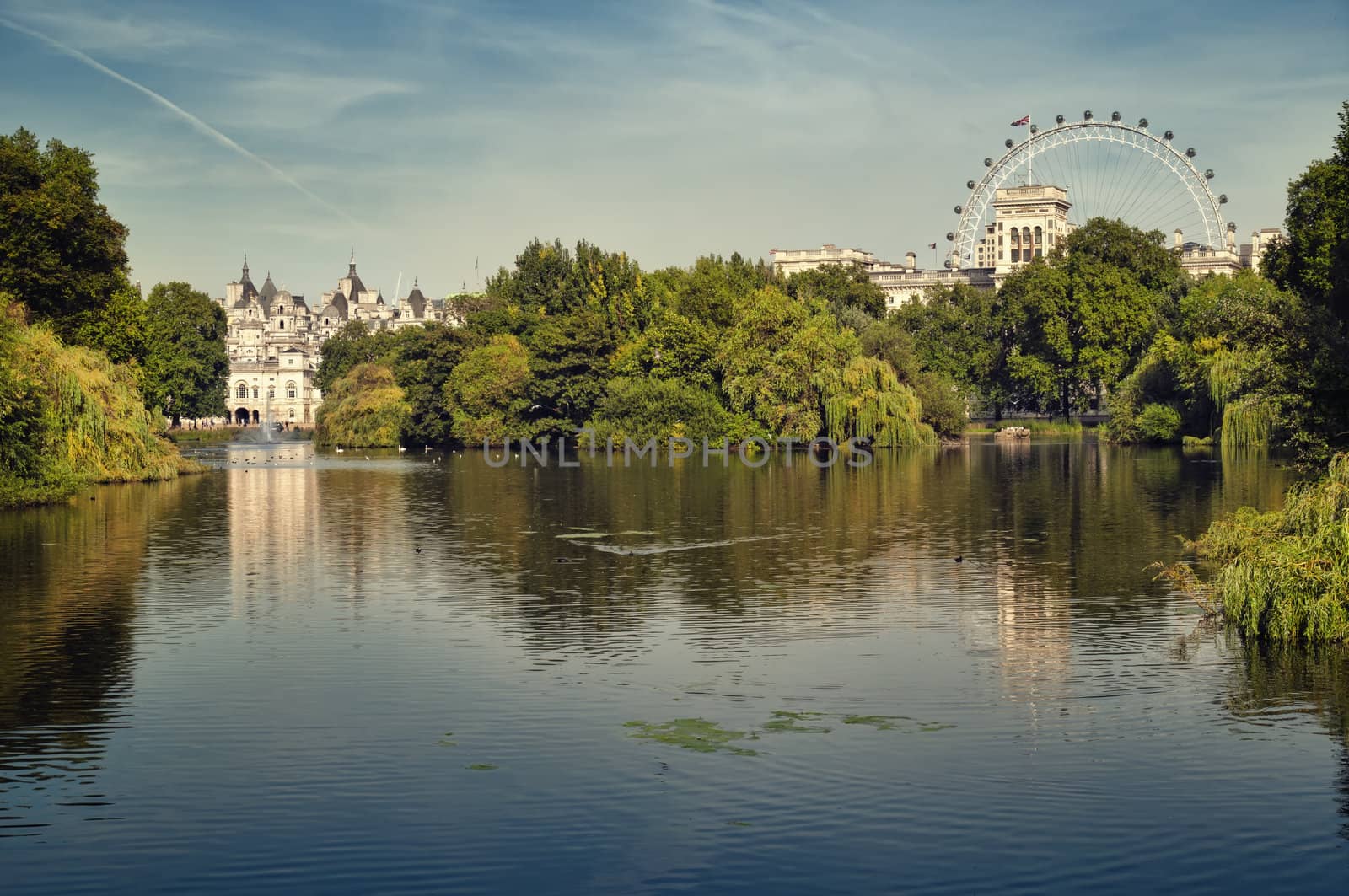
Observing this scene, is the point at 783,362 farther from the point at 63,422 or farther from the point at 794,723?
the point at 794,723

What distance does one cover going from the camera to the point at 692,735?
16.8 m

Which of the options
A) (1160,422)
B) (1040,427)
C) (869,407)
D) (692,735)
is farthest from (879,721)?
(1040,427)

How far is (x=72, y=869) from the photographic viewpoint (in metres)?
12.7

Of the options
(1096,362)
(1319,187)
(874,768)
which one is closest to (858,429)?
(1319,187)

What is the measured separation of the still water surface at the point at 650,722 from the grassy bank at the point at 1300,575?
0.54 meters

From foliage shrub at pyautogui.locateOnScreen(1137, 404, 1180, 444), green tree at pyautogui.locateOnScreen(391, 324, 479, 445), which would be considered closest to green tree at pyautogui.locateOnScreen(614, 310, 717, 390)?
Answer: green tree at pyautogui.locateOnScreen(391, 324, 479, 445)

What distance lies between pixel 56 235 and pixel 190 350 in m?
87.9

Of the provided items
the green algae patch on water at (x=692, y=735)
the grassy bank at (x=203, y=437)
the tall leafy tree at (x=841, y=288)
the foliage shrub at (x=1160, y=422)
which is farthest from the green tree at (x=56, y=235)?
the grassy bank at (x=203, y=437)

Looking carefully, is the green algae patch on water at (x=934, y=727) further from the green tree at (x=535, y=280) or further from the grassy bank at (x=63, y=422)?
the green tree at (x=535, y=280)

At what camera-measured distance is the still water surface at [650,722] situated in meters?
12.9

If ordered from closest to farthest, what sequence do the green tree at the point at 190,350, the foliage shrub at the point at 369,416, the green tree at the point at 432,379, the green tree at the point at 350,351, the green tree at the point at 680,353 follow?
the green tree at the point at 680,353 < the green tree at the point at 432,379 < the foliage shrub at the point at 369,416 < the green tree at the point at 190,350 < the green tree at the point at 350,351

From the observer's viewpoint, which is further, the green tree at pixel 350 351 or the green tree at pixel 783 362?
the green tree at pixel 350 351

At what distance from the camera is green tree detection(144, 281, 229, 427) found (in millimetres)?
126000

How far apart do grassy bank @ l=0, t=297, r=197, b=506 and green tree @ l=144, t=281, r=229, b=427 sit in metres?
57.1
